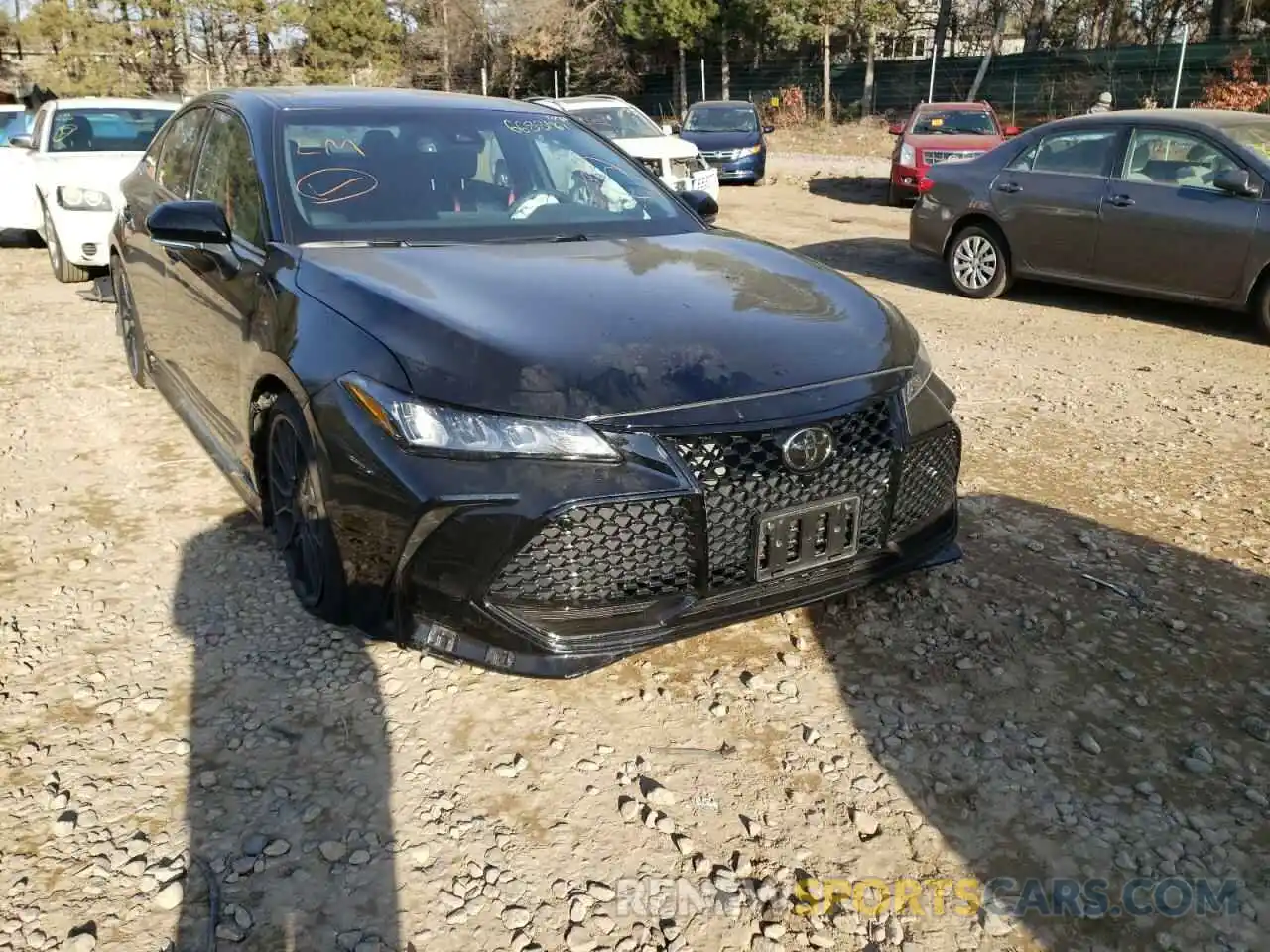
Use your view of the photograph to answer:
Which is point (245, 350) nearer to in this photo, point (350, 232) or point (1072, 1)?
point (350, 232)

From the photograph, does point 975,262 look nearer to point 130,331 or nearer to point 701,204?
point 701,204

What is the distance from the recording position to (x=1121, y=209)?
7.55 m

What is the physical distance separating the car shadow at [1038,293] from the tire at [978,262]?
0.21 m

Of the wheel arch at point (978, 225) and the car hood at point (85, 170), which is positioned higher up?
the car hood at point (85, 170)

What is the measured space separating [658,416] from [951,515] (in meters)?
1.24

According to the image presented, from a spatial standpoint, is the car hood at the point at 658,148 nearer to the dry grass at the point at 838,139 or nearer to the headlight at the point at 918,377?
the headlight at the point at 918,377

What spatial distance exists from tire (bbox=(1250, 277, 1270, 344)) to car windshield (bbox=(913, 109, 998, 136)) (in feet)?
28.5

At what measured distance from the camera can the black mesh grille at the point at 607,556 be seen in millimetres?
2512

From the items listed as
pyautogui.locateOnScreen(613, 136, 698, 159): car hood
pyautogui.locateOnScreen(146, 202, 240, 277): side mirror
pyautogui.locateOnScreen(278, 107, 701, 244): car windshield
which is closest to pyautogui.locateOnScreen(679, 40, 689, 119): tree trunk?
pyautogui.locateOnScreen(613, 136, 698, 159): car hood

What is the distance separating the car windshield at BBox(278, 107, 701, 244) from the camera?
3.48m

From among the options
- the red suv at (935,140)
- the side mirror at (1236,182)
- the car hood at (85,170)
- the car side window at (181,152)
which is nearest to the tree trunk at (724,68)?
the red suv at (935,140)

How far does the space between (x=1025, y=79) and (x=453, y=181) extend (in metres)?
26.2

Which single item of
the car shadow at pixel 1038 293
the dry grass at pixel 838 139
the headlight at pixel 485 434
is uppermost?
the headlight at pixel 485 434

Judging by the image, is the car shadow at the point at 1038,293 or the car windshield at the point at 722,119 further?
the car windshield at the point at 722,119
